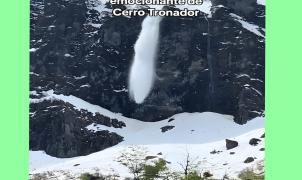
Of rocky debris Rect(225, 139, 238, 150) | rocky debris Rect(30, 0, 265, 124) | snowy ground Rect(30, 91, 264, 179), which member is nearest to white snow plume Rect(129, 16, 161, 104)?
rocky debris Rect(30, 0, 265, 124)

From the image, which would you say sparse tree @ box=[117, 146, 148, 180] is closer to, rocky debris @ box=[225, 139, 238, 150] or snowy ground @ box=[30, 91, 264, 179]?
snowy ground @ box=[30, 91, 264, 179]

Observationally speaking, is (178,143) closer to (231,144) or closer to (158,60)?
(231,144)

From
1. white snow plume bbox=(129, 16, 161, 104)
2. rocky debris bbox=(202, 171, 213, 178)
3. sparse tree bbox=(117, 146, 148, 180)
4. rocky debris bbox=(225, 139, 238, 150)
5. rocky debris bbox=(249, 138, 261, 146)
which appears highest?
white snow plume bbox=(129, 16, 161, 104)

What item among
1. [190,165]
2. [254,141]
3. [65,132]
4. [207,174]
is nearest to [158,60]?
[65,132]

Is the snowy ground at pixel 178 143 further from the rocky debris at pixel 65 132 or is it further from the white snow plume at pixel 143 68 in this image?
the white snow plume at pixel 143 68

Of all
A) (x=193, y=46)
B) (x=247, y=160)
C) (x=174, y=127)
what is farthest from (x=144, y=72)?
(x=247, y=160)

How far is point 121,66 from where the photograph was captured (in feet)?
438

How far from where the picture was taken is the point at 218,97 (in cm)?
12319

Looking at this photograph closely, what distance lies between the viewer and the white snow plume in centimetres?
12162

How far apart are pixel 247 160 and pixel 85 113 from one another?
46132mm

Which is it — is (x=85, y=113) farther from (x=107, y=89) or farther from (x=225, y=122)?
(x=225, y=122)

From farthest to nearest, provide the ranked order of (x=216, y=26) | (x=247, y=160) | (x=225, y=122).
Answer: (x=216, y=26)
(x=225, y=122)
(x=247, y=160)

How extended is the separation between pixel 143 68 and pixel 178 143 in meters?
21.1

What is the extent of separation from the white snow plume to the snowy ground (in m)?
8.07
